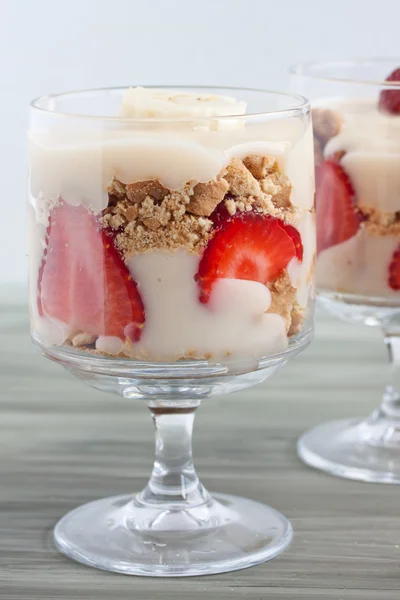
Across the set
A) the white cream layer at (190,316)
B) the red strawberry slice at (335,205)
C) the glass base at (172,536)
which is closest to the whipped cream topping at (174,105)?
the white cream layer at (190,316)

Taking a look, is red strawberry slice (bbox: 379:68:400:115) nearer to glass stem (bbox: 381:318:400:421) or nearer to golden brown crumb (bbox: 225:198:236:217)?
glass stem (bbox: 381:318:400:421)

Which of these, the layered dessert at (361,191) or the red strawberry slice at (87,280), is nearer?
the red strawberry slice at (87,280)

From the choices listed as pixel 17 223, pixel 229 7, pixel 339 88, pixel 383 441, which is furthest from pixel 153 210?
pixel 17 223

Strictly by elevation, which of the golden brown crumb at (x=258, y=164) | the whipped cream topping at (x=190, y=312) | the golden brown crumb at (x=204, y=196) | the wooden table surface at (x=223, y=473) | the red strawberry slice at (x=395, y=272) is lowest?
the wooden table surface at (x=223, y=473)

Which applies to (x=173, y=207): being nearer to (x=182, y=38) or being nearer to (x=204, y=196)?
(x=204, y=196)

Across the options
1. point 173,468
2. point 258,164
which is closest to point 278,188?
point 258,164

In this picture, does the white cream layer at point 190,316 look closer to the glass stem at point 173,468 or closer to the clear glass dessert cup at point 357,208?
the glass stem at point 173,468
